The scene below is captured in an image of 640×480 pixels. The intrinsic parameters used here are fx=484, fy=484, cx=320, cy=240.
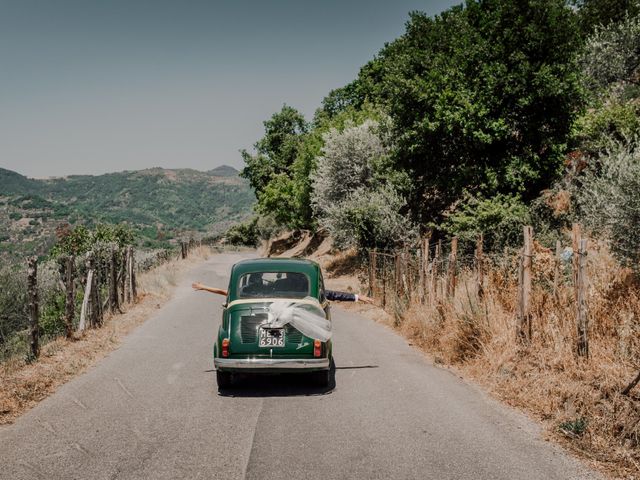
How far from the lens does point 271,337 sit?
750 cm

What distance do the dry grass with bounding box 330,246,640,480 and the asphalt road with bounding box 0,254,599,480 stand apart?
0.43 meters

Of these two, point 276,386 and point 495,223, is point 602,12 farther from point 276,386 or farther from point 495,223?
point 276,386

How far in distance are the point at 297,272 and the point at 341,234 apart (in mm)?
18786

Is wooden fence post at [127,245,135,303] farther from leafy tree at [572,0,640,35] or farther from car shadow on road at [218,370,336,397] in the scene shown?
leafy tree at [572,0,640,35]

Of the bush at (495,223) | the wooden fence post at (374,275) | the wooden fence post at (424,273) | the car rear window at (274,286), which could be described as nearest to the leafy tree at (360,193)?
the bush at (495,223)

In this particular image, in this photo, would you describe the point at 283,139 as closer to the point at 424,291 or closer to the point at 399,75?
the point at 399,75

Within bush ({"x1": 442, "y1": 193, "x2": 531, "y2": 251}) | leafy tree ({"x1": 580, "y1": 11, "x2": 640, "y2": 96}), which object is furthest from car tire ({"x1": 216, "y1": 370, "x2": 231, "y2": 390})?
leafy tree ({"x1": 580, "y1": 11, "x2": 640, "y2": 96})

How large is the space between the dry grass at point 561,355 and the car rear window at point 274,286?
3.39 metres

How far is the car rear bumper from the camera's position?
736 cm

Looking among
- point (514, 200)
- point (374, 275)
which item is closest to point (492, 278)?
point (374, 275)

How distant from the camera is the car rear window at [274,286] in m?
8.32

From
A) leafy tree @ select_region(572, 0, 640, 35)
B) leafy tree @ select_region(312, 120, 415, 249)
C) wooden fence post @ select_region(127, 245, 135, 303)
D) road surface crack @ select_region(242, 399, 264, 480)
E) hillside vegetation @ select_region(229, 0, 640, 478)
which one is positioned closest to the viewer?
road surface crack @ select_region(242, 399, 264, 480)

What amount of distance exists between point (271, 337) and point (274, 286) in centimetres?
123

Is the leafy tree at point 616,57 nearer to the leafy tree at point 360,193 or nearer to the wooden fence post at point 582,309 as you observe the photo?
the leafy tree at point 360,193
